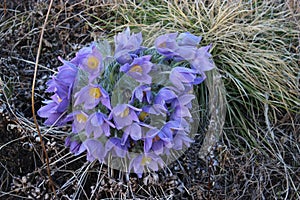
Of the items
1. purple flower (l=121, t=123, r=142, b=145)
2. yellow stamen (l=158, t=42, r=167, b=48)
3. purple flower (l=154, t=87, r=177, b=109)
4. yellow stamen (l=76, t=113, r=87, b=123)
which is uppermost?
yellow stamen (l=158, t=42, r=167, b=48)

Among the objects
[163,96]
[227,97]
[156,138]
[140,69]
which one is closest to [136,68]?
[140,69]

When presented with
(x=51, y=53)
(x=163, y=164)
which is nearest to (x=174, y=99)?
(x=163, y=164)

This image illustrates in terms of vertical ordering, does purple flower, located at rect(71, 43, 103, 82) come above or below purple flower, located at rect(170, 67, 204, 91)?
above

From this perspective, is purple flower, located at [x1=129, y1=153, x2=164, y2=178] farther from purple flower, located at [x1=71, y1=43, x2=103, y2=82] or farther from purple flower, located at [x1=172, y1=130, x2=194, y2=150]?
purple flower, located at [x1=71, y1=43, x2=103, y2=82]

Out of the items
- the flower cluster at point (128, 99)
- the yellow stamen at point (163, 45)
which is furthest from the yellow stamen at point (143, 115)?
the yellow stamen at point (163, 45)

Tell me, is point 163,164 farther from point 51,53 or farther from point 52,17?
point 52,17

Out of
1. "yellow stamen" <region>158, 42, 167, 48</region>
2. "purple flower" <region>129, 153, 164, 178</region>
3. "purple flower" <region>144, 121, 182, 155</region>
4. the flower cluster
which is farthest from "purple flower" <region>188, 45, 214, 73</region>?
"purple flower" <region>129, 153, 164, 178</region>

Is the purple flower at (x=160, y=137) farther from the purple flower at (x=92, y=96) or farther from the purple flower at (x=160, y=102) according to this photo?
the purple flower at (x=92, y=96)
